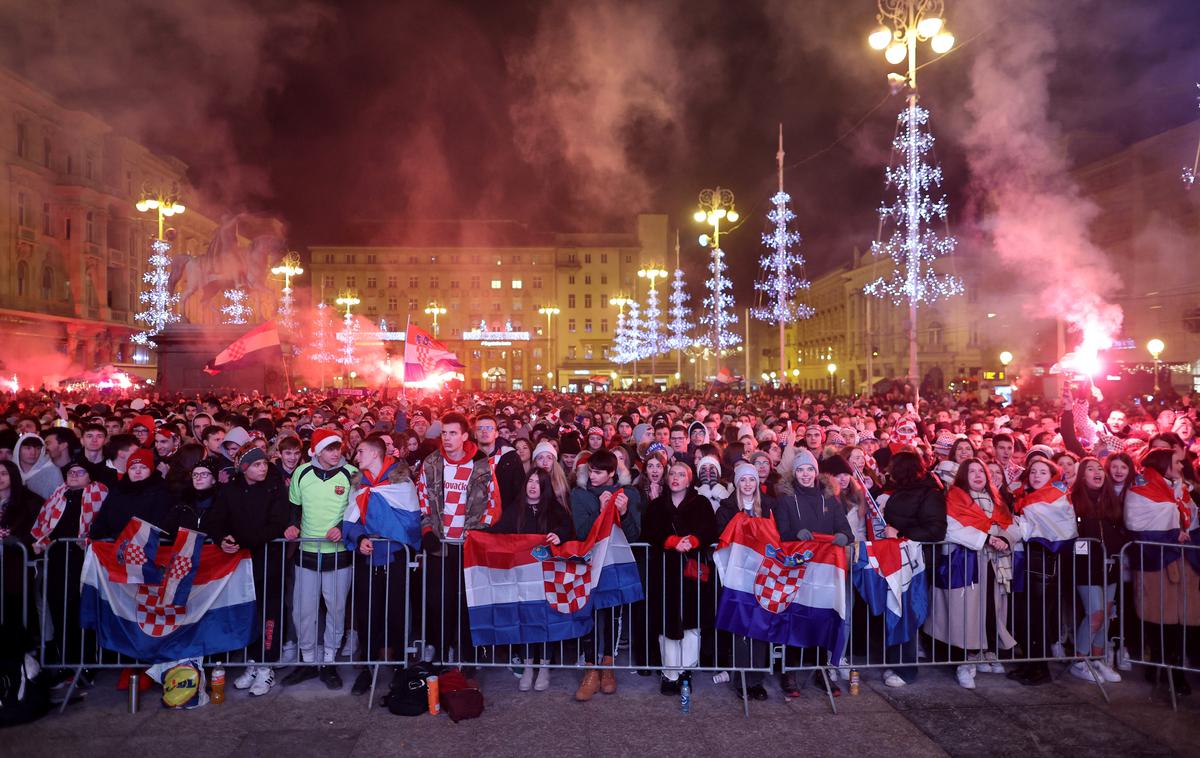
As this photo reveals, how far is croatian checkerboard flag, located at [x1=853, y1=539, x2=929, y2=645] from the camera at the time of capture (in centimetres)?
629

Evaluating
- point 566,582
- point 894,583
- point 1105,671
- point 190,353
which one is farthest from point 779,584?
point 190,353

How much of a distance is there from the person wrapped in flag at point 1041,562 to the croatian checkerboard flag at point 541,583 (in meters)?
3.23

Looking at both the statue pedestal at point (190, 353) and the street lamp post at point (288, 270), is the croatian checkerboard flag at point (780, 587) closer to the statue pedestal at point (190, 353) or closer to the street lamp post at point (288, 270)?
the statue pedestal at point (190, 353)

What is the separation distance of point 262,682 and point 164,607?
0.93 m

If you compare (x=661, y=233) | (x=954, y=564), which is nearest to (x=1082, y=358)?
(x=954, y=564)

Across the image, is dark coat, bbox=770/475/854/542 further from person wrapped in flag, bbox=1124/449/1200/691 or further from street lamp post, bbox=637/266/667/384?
street lamp post, bbox=637/266/667/384

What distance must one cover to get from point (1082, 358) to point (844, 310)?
61.0 meters

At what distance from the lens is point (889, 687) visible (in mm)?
6215

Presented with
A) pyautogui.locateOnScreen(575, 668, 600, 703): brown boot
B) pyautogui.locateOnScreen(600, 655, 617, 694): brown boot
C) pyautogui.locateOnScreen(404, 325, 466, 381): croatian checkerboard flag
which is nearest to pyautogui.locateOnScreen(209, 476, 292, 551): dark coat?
pyautogui.locateOnScreen(575, 668, 600, 703): brown boot

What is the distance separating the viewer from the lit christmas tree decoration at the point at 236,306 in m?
32.9

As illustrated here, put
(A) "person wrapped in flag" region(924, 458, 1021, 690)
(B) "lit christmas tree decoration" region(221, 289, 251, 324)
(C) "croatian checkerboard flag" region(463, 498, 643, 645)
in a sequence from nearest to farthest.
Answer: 1. (C) "croatian checkerboard flag" region(463, 498, 643, 645)
2. (A) "person wrapped in flag" region(924, 458, 1021, 690)
3. (B) "lit christmas tree decoration" region(221, 289, 251, 324)

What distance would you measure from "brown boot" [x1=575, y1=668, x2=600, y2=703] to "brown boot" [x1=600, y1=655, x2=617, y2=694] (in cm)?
4

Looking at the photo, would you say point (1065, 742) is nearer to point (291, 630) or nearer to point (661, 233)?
point (291, 630)

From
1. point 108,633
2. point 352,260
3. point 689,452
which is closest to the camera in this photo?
point 108,633
